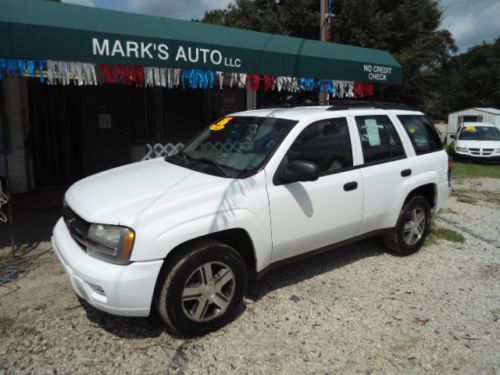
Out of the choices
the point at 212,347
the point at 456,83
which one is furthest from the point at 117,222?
the point at 456,83

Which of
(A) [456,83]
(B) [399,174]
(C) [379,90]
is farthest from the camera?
(A) [456,83]

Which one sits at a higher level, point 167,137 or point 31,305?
point 167,137

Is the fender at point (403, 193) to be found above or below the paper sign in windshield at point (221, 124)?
below

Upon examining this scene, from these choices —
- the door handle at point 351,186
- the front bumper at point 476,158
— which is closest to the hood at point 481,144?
the front bumper at point 476,158

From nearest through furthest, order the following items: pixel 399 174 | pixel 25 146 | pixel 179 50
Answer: pixel 399 174, pixel 179 50, pixel 25 146

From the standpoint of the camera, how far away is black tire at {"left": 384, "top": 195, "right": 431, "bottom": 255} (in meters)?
4.73

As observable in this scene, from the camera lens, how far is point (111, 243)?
2.80 m

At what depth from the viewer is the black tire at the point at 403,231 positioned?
15.5 feet

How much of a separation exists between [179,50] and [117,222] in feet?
11.8

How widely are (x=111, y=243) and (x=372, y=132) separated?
303 centimetres

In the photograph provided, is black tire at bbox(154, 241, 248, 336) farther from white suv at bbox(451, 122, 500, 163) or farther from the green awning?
white suv at bbox(451, 122, 500, 163)

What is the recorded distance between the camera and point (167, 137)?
906cm

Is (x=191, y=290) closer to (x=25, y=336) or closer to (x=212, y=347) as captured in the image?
(x=212, y=347)

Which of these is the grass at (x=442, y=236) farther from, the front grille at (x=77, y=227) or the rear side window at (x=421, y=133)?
the front grille at (x=77, y=227)
